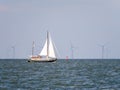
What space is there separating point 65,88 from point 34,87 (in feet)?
21.2

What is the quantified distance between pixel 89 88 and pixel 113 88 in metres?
4.39

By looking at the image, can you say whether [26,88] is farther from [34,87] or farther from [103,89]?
[103,89]

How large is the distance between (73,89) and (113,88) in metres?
7.60

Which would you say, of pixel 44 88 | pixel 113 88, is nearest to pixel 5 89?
pixel 44 88

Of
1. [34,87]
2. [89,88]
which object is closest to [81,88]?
[89,88]

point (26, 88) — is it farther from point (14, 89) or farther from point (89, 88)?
point (89, 88)

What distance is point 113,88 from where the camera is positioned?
88.1 m

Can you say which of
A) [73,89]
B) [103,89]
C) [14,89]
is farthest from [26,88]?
[103,89]

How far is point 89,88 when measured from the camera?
88.9 meters

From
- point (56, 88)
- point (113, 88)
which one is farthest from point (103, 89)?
point (56, 88)

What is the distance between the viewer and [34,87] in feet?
298

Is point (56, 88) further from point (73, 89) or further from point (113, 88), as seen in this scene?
point (113, 88)

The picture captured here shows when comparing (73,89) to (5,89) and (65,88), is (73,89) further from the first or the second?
(5,89)

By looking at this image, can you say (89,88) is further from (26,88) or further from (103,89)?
(26,88)
